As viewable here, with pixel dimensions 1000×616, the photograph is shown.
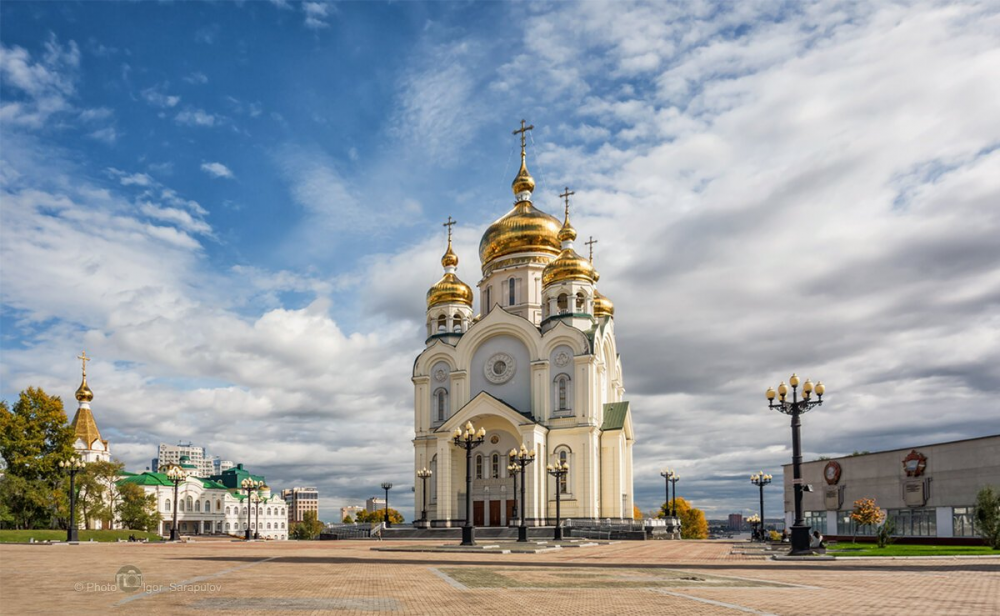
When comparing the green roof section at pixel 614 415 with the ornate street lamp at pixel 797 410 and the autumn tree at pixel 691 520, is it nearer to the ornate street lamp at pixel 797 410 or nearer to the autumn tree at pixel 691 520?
the ornate street lamp at pixel 797 410

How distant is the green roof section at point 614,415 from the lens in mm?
48219

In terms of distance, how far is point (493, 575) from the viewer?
15711 millimetres

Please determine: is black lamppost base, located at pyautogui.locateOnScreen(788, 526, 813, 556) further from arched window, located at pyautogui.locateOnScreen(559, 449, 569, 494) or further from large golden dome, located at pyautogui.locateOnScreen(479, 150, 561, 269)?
large golden dome, located at pyautogui.locateOnScreen(479, 150, 561, 269)

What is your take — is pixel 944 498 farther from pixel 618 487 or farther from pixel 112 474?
pixel 112 474

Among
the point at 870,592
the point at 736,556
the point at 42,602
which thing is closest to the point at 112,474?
the point at 736,556

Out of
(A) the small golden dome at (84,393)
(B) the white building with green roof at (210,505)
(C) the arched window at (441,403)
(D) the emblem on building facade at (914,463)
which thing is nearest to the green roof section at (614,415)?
(C) the arched window at (441,403)

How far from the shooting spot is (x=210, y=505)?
97125mm

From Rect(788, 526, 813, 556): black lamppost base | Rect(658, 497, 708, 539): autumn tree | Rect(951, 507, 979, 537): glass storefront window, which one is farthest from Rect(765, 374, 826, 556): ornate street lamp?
Rect(658, 497, 708, 539): autumn tree

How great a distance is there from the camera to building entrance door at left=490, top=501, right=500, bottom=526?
47719 millimetres

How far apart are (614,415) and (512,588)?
1463 inches

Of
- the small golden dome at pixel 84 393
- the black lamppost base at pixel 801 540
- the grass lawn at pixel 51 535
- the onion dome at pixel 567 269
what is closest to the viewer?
the black lamppost base at pixel 801 540

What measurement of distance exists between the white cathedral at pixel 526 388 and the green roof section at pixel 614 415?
69mm

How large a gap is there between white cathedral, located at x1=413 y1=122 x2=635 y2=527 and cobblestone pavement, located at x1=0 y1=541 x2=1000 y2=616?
1027 inches

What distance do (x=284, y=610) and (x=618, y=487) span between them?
39.2 meters
